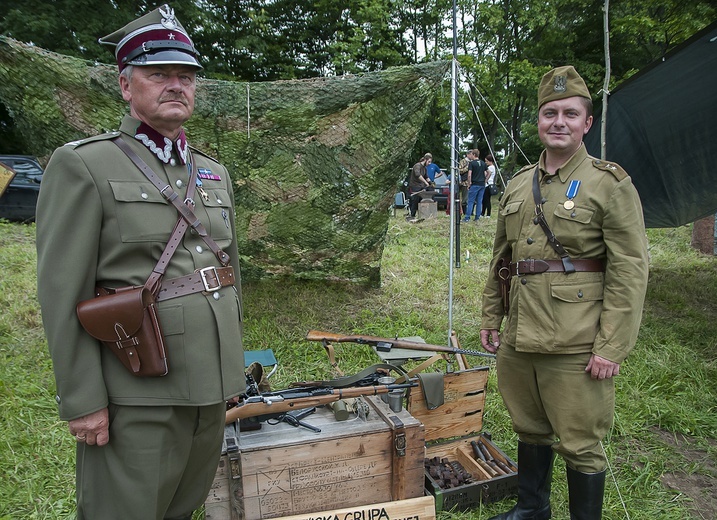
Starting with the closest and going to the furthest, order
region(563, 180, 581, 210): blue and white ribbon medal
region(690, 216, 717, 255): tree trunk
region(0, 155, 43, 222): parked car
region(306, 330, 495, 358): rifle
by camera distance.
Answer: region(563, 180, 581, 210): blue and white ribbon medal
region(306, 330, 495, 358): rifle
region(690, 216, 717, 255): tree trunk
region(0, 155, 43, 222): parked car

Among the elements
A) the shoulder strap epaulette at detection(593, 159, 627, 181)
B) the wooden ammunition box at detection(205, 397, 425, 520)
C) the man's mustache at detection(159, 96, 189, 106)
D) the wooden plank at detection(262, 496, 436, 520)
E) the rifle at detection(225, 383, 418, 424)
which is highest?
the man's mustache at detection(159, 96, 189, 106)

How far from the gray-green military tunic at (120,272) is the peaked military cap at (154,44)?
201 millimetres

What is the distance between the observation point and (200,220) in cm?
170

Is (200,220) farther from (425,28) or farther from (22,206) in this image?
(425,28)

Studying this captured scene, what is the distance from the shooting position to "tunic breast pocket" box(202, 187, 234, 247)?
175 centimetres

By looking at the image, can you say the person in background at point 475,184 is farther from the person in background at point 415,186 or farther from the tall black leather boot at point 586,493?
→ the tall black leather boot at point 586,493

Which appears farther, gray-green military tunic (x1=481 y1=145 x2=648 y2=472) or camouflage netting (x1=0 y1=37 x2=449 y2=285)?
camouflage netting (x1=0 y1=37 x2=449 y2=285)

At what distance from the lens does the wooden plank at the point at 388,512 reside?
7.76 feet

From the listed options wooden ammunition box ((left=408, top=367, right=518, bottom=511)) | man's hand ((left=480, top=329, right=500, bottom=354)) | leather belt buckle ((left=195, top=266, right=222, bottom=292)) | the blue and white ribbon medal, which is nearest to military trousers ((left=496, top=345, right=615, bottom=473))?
man's hand ((left=480, top=329, right=500, bottom=354))

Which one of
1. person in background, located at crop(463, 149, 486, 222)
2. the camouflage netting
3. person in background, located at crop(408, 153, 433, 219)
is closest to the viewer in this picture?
the camouflage netting

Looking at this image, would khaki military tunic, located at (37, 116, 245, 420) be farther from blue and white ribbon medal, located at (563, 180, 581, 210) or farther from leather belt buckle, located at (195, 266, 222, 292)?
blue and white ribbon medal, located at (563, 180, 581, 210)

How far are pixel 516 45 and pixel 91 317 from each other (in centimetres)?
2455

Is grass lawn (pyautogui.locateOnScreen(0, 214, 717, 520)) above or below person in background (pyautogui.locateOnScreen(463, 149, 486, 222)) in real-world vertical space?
below

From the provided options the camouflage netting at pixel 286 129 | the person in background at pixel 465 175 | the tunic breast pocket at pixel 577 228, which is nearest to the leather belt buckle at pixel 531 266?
the tunic breast pocket at pixel 577 228
